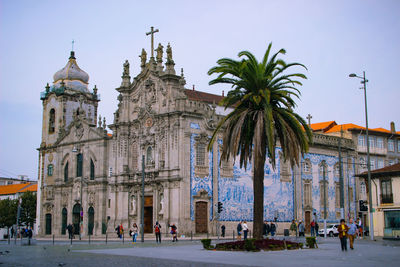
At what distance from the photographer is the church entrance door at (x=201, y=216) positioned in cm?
4897

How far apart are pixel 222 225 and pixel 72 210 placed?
1930 centimetres

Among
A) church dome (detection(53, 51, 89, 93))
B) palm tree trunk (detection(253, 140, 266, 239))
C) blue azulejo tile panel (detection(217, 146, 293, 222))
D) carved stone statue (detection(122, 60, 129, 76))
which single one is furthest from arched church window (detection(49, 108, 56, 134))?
palm tree trunk (detection(253, 140, 266, 239))

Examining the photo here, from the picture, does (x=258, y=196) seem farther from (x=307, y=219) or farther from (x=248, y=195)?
(x=307, y=219)

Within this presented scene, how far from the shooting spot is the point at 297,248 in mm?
27359

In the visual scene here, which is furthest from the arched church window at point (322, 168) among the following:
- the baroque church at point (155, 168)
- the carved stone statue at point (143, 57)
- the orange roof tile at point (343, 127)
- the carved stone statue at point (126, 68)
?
the carved stone statue at point (126, 68)

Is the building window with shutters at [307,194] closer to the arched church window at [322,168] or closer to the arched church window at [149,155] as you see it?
the arched church window at [322,168]

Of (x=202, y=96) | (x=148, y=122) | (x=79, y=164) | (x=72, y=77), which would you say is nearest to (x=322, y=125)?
(x=202, y=96)

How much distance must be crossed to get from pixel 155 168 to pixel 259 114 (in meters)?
24.8

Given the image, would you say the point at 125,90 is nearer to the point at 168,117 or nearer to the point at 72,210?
the point at 168,117

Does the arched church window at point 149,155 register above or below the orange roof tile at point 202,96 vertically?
below

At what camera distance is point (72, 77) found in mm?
68188

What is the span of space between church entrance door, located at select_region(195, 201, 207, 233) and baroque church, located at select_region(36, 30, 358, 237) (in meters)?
0.09

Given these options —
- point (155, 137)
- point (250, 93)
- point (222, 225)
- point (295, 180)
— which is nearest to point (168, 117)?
point (155, 137)

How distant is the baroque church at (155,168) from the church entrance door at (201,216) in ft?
0.30
